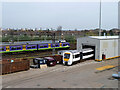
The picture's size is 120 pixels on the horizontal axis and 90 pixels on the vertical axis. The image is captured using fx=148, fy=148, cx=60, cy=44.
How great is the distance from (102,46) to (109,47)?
267 centimetres

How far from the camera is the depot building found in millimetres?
27292

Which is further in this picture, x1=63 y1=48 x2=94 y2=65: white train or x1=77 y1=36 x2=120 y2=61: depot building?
x1=77 y1=36 x2=120 y2=61: depot building

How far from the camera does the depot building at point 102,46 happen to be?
89.5ft

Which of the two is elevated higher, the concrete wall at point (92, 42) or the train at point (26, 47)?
the concrete wall at point (92, 42)

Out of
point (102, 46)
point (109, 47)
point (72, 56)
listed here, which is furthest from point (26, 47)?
point (109, 47)

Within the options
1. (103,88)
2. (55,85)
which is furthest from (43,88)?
(103,88)

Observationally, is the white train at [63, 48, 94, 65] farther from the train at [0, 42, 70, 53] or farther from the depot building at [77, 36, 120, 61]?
the train at [0, 42, 70, 53]

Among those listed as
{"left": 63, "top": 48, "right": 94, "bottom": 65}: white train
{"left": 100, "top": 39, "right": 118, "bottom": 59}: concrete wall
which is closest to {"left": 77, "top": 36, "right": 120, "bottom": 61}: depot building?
{"left": 100, "top": 39, "right": 118, "bottom": 59}: concrete wall

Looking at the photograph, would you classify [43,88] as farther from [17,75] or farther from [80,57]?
[80,57]

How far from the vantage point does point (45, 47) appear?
40188 mm

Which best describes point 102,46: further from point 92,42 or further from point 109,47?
point 109,47

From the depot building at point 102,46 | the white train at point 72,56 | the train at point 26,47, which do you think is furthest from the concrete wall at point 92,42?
the train at point 26,47

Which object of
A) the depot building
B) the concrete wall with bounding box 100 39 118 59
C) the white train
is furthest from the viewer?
the concrete wall with bounding box 100 39 118 59

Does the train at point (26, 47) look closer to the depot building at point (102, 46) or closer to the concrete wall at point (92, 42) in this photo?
the concrete wall at point (92, 42)
